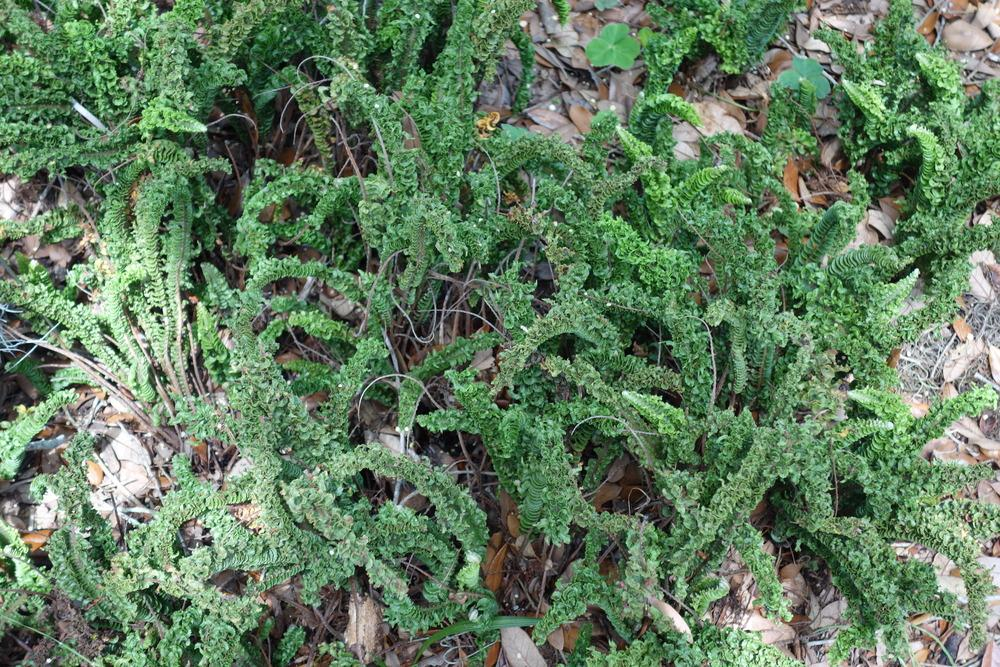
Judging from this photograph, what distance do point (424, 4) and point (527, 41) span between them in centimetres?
37

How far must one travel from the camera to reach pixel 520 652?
80.6 inches

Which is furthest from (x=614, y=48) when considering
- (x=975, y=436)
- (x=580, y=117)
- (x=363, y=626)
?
(x=363, y=626)

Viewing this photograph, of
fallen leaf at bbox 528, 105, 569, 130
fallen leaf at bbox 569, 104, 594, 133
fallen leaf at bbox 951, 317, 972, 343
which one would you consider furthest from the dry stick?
fallen leaf at bbox 951, 317, 972, 343

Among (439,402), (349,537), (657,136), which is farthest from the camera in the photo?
(657,136)

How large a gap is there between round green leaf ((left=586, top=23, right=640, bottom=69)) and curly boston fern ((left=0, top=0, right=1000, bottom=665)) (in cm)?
22

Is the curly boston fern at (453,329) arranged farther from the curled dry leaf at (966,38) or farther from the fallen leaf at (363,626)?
the curled dry leaf at (966,38)

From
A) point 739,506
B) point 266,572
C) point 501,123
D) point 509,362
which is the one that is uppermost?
point 501,123

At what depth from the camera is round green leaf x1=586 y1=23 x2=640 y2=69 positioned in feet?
8.96

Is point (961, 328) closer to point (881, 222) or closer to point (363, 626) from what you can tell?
point (881, 222)

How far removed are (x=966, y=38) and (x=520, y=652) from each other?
2.77 meters

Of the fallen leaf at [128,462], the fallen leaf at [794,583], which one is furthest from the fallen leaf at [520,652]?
the fallen leaf at [128,462]

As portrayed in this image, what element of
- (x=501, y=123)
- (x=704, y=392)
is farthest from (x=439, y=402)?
(x=501, y=123)

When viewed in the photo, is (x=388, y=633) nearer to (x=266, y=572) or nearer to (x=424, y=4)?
(x=266, y=572)

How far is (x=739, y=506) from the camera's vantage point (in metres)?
1.92
